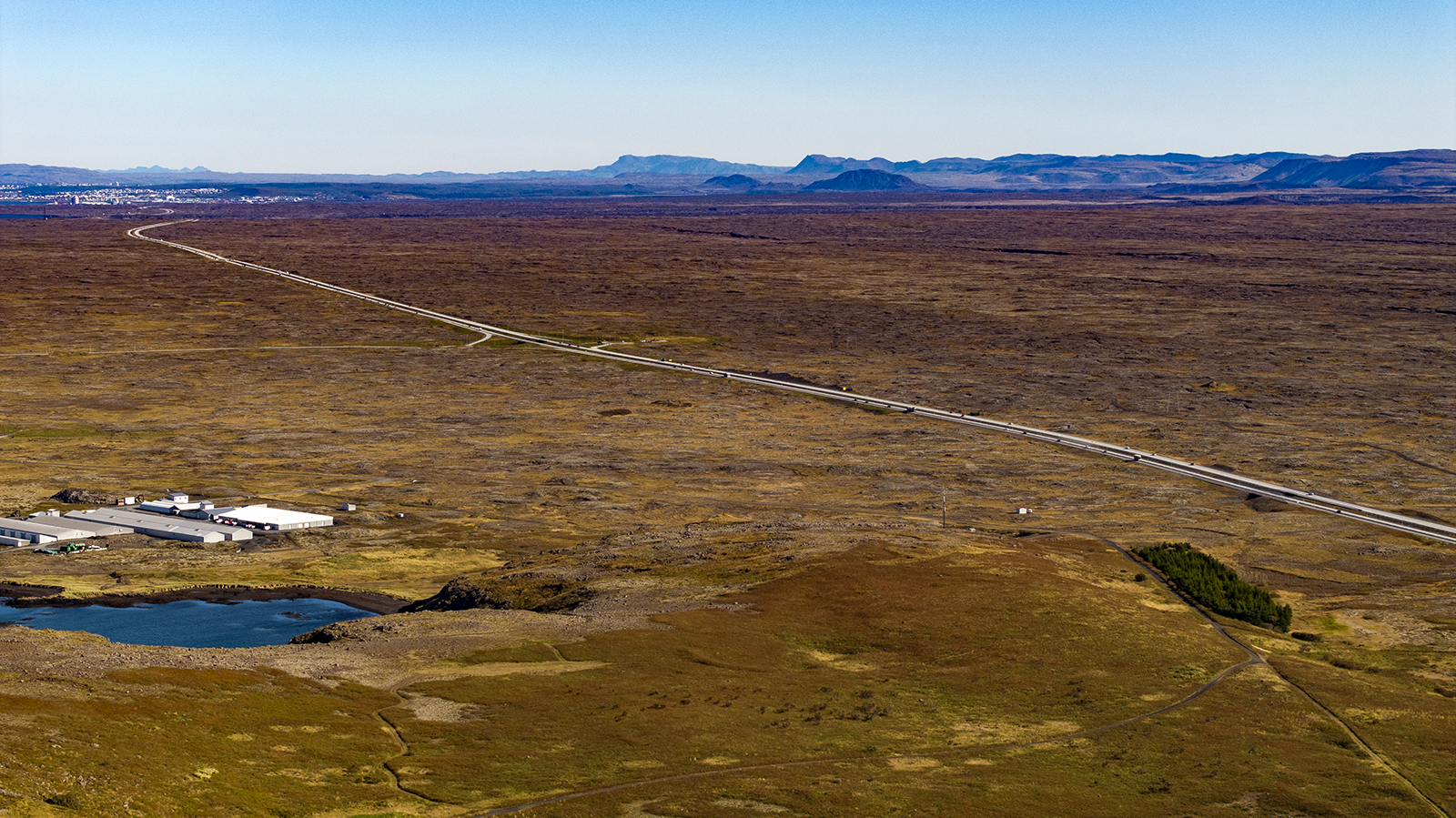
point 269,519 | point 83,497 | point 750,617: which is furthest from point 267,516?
point 750,617

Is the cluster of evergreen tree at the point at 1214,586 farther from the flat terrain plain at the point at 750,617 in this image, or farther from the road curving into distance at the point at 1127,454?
the road curving into distance at the point at 1127,454

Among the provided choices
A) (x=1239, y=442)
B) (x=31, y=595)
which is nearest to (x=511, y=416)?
(x=31, y=595)

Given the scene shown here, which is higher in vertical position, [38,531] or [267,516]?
[38,531]

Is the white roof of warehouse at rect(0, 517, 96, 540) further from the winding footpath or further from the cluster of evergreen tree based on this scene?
the cluster of evergreen tree

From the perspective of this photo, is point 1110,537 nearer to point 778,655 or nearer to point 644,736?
point 778,655

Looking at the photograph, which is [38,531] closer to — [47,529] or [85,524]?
[47,529]

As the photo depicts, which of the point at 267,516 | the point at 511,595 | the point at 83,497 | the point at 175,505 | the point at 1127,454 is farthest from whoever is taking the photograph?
the point at 1127,454
